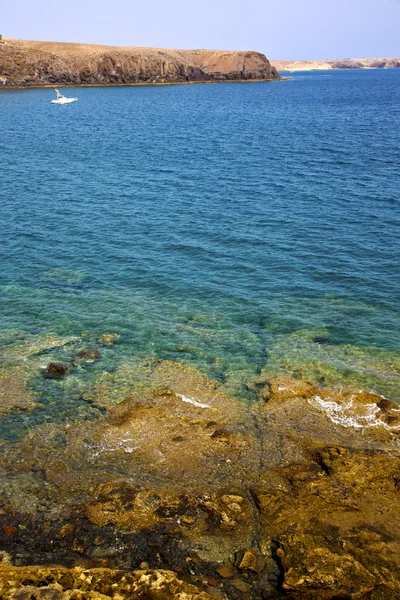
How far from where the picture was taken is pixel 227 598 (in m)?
12.0

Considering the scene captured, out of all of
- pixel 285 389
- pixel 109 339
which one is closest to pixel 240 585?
pixel 285 389

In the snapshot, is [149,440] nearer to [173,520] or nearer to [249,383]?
[173,520]

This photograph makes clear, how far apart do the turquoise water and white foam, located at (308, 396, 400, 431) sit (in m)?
1.79

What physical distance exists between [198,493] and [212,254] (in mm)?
22492

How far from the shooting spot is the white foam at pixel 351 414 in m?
18.7

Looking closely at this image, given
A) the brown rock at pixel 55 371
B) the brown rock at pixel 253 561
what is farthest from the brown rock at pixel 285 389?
the brown rock at pixel 55 371

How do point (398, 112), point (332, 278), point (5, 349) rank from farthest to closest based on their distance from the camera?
point (398, 112)
point (332, 278)
point (5, 349)

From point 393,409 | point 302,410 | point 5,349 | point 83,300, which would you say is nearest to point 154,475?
point 302,410

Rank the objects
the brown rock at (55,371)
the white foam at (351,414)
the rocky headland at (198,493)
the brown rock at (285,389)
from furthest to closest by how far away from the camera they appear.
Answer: the brown rock at (55,371), the brown rock at (285,389), the white foam at (351,414), the rocky headland at (198,493)

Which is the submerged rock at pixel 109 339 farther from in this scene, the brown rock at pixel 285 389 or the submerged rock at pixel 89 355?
the brown rock at pixel 285 389

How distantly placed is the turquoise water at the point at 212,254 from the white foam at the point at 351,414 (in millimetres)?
1793

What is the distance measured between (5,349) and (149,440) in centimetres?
1023

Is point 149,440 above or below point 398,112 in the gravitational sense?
below

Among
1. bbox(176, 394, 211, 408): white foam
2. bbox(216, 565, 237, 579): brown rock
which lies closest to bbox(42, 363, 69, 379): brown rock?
bbox(176, 394, 211, 408): white foam
